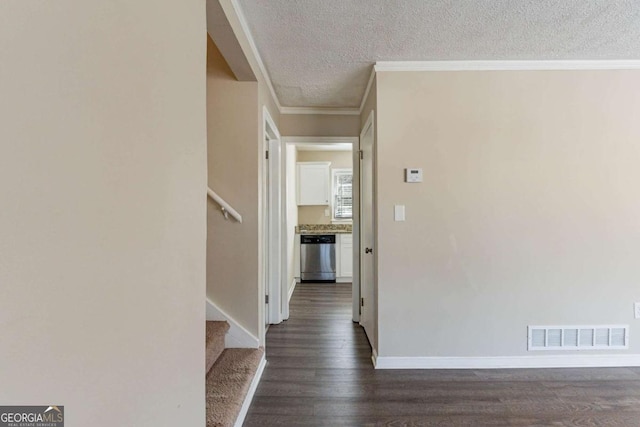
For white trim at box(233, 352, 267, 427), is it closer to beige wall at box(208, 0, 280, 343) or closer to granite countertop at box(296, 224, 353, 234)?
beige wall at box(208, 0, 280, 343)

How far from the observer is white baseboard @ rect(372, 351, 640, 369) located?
7.92ft

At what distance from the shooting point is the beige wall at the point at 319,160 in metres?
5.99

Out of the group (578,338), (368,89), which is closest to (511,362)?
(578,338)

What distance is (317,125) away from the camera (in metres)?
3.50

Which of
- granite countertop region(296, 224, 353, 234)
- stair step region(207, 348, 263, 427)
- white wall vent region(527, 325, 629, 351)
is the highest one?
granite countertop region(296, 224, 353, 234)

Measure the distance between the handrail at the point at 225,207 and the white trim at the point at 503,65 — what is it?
1.61 metres

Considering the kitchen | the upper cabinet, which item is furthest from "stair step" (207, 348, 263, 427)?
the upper cabinet

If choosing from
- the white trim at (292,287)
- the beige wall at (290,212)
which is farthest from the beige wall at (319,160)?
the white trim at (292,287)

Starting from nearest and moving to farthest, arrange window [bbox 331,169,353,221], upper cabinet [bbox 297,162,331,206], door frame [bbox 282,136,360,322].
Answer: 1. door frame [bbox 282,136,360,322]
2. upper cabinet [bbox 297,162,331,206]
3. window [bbox 331,169,353,221]

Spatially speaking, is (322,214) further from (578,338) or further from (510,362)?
(578,338)

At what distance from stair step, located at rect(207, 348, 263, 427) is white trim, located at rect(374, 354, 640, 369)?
101cm

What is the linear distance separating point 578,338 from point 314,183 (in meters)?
4.32
